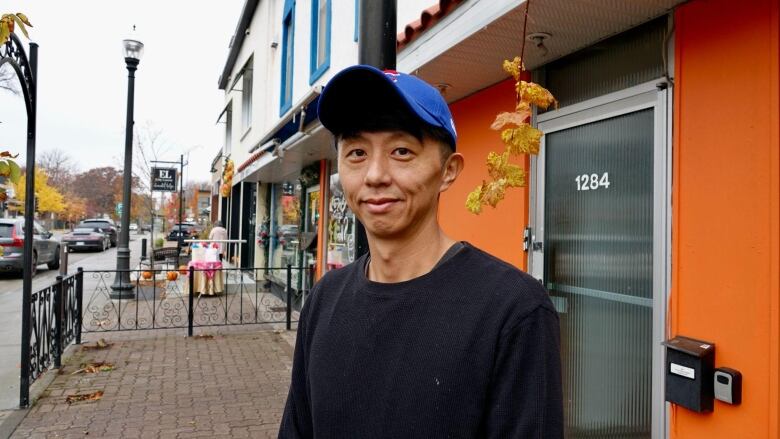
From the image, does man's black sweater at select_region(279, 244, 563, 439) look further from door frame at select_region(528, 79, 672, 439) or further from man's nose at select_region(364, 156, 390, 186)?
door frame at select_region(528, 79, 672, 439)

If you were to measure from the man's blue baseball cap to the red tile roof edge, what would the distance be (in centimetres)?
247

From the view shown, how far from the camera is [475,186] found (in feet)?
15.5

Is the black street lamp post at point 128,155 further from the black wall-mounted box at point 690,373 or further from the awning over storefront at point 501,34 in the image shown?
the black wall-mounted box at point 690,373

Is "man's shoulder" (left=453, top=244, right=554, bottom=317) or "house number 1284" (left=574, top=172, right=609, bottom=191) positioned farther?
"house number 1284" (left=574, top=172, right=609, bottom=191)

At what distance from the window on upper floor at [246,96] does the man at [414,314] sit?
53.7 ft

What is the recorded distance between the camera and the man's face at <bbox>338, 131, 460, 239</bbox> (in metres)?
1.31

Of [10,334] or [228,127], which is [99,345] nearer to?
[10,334]

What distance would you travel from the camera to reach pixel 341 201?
9281mm

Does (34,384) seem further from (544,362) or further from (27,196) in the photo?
(544,362)

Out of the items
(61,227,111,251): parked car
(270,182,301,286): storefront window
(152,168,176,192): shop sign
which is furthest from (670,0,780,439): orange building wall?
(61,227,111,251): parked car

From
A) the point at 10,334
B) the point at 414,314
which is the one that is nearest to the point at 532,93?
the point at 414,314

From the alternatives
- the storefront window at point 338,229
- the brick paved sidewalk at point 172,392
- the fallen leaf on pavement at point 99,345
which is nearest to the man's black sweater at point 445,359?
the brick paved sidewalk at point 172,392

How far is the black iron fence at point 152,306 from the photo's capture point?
596 centimetres

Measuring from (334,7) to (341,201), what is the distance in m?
3.12
